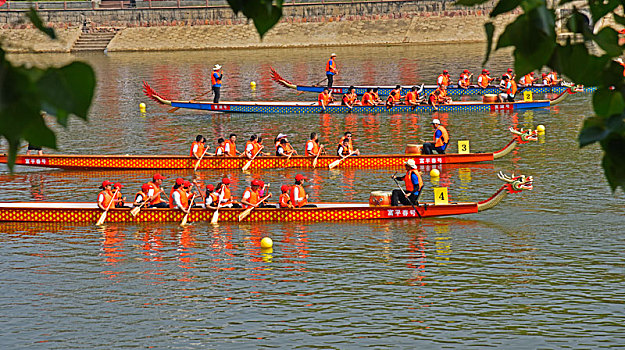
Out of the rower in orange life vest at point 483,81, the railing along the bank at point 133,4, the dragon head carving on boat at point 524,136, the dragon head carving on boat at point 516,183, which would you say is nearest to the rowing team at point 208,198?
the dragon head carving on boat at point 516,183

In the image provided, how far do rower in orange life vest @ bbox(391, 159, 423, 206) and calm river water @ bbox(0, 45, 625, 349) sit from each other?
0.70m

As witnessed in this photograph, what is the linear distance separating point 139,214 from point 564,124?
22604 mm

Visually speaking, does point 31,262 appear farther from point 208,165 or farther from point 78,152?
point 78,152

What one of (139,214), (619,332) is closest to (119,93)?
(139,214)

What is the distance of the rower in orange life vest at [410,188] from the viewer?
84.4 ft

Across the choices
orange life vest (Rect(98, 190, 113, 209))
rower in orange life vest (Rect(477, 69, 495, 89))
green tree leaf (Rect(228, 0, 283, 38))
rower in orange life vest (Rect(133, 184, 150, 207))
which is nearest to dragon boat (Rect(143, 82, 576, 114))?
rower in orange life vest (Rect(477, 69, 495, 89))

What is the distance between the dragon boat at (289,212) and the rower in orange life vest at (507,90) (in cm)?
2022

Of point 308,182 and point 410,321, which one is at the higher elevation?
point 308,182

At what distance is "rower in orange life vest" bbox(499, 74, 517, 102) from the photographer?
46181 millimetres

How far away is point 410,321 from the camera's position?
61.5 feet

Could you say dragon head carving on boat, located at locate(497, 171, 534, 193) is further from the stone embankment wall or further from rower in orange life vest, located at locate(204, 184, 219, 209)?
the stone embankment wall

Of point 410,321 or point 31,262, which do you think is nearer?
point 410,321

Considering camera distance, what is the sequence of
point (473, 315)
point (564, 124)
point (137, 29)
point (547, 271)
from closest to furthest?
point (473, 315), point (547, 271), point (564, 124), point (137, 29)

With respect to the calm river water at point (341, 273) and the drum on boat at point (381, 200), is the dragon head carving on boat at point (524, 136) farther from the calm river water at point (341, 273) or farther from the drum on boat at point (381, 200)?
the drum on boat at point (381, 200)
